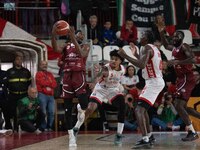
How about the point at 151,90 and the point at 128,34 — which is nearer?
the point at 151,90

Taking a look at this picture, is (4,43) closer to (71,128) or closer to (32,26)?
(32,26)

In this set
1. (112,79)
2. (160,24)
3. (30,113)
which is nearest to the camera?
(112,79)

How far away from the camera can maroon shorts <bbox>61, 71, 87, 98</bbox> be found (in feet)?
27.8

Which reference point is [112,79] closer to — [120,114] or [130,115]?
[120,114]

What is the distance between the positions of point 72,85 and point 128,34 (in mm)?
6988

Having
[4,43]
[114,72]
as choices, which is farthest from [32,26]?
[114,72]

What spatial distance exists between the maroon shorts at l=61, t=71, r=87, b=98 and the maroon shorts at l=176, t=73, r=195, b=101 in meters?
1.89

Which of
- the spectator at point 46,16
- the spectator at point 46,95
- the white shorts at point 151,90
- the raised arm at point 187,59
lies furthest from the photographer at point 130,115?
the spectator at point 46,16

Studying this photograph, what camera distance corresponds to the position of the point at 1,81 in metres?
12.8

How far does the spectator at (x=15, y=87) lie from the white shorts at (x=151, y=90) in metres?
5.35

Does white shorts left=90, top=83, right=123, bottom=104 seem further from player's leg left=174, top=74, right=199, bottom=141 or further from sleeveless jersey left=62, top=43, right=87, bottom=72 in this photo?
player's leg left=174, top=74, right=199, bottom=141

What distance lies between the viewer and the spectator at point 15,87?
12.8 m

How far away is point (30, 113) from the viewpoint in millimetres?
12617

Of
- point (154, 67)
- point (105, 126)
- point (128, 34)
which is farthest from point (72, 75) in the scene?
point (128, 34)
